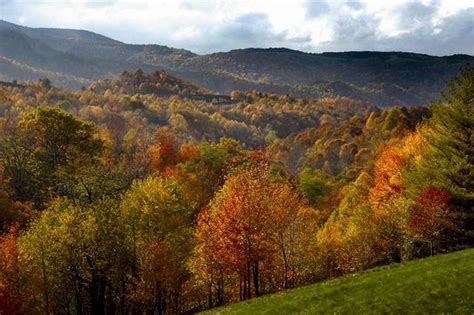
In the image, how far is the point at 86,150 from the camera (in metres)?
113

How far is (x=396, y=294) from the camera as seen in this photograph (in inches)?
1346

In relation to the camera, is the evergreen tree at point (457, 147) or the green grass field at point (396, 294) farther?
the evergreen tree at point (457, 147)

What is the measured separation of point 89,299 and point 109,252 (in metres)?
13.0

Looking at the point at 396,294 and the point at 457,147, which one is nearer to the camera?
the point at 396,294

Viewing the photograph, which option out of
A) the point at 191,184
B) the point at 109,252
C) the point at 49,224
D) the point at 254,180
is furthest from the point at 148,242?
the point at 191,184

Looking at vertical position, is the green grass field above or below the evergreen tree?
below

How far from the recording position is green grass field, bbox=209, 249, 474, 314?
32.5 metres

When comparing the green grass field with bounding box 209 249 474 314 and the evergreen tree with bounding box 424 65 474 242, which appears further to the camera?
the evergreen tree with bounding box 424 65 474 242

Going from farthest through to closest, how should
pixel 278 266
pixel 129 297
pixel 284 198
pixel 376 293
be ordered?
1. pixel 278 266
2. pixel 129 297
3. pixel 284 198
4. pixel 376 293

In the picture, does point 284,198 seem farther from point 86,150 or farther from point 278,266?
point 86,150

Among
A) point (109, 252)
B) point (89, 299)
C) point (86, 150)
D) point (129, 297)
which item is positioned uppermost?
point (86, 150)

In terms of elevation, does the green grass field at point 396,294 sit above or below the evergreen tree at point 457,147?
below

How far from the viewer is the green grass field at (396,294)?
107 ft

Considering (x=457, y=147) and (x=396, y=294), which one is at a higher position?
(x=457, y=147)
